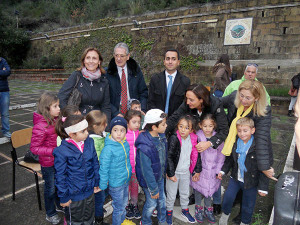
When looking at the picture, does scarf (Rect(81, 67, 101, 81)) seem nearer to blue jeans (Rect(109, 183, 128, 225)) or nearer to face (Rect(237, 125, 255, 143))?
blue jeans (Rect(109, 183, 128, 225))

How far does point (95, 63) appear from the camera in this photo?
8.86ft

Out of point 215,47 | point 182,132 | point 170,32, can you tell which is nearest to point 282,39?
point 215,47

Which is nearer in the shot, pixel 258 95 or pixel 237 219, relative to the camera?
pixel 258 95

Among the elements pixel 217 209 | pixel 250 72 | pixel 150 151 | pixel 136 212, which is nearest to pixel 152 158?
pixel 150 151

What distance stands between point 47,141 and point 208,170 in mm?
1994

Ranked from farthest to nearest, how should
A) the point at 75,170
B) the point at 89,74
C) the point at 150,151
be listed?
the point at 89,74 → the point at 150,151 → the point at 75,170

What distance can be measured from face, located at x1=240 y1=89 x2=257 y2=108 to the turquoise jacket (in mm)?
1434

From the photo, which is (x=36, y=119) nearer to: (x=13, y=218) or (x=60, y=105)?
(x=60, y=105)

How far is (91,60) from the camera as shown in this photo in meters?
2.65

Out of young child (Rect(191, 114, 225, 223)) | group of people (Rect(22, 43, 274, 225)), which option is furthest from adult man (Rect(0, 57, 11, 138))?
young child (Rect(191, 114, 225, 223))

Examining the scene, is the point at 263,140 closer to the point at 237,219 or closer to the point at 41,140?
the point at 237,219

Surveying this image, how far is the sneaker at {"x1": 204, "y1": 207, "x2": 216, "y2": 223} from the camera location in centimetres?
247

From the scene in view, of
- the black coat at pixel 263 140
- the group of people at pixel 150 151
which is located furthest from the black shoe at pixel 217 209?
the black coat at pixel 263 140

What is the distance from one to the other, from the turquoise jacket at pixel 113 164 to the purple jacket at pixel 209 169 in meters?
0.96
